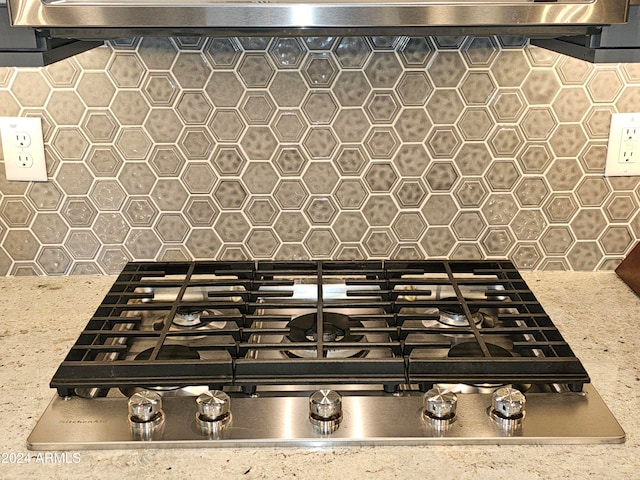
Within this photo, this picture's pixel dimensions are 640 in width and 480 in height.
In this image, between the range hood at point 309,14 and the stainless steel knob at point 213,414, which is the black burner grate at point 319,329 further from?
the range hood at point 309,14

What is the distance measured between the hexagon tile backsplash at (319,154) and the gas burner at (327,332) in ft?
0.92

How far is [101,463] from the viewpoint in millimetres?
1019

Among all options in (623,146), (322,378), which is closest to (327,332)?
(322,378)

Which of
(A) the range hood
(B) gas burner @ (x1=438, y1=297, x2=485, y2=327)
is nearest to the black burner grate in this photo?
(B) gas burner @ (x1=438, y1=297, x2=485, y2=327)

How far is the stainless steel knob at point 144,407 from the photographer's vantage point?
42.4 inches

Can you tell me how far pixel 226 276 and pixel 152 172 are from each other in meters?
0.27

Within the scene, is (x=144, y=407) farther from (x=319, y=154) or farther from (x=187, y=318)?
(x=319, y=154)

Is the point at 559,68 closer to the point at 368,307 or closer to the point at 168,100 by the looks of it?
the point at 368,307

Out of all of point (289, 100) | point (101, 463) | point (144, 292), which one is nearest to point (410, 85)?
point (289, 100)

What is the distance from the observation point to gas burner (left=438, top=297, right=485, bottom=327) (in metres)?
1.38

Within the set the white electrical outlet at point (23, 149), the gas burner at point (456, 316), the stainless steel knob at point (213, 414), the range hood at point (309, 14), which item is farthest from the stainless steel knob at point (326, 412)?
the white electrical outlet at point (23, 149)

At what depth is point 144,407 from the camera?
1.08 m

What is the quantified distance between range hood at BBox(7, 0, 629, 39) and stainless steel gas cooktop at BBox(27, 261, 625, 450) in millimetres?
478

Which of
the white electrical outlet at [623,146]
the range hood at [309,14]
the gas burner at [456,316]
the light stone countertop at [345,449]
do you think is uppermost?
the white electrical outlet at [623,146]
